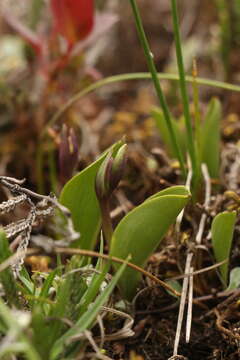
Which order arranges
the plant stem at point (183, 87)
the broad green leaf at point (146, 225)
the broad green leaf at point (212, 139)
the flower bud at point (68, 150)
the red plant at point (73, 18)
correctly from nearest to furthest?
the broad green leaf at point (146, 225), the plant stem at point (183, 87), the flower bud at point (68, 150), the broad green leaf at point (212, 139), the red plant at point (73, 18)

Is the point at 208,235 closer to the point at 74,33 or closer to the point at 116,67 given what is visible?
the point at 74,33

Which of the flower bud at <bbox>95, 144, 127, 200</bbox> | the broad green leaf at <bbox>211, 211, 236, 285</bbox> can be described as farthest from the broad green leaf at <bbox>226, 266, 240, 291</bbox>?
the flower bud at <bbox>95, 144, 127, 200</bbox>

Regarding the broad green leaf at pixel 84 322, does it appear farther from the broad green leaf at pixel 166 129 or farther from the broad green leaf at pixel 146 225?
the broad green leaf at pixel 166 129

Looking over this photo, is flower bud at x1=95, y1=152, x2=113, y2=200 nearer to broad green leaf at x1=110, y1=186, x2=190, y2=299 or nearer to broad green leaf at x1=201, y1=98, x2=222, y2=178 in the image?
broad green leaf at x1=110, y1=186, x2=190, y2=299

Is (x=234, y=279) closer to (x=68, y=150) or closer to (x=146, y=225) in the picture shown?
(x=146, y=225)

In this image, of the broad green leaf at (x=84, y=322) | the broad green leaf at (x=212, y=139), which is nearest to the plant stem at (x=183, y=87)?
the broad green leaf at (x=212, y=139)

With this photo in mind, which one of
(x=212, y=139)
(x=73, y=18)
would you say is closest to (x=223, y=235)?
(x=212, y=139)
